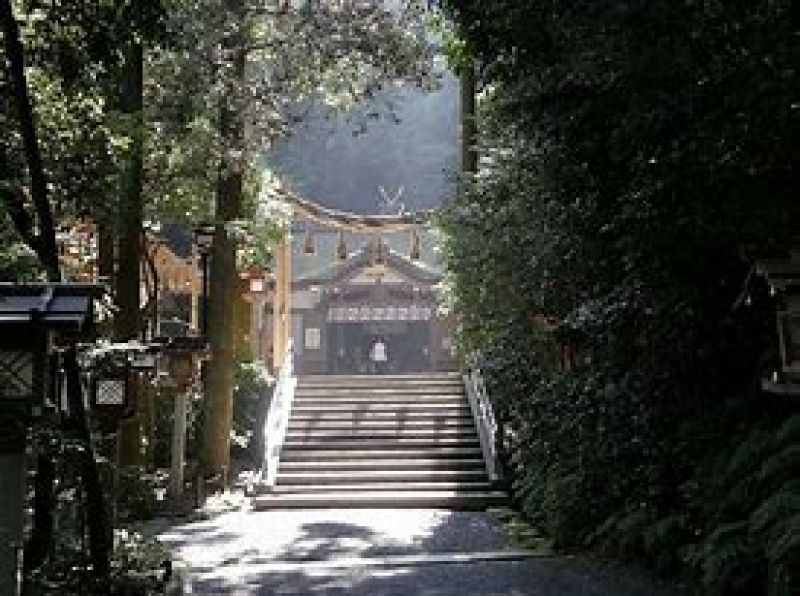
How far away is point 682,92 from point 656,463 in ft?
11.2

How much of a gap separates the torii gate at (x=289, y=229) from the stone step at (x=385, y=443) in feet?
15.8

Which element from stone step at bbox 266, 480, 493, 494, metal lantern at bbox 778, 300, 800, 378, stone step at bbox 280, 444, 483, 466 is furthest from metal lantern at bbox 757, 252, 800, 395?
stone step at bbox 280, 444, 483, 466

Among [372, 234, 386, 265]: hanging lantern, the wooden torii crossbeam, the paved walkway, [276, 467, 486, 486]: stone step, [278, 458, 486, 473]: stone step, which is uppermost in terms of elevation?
the wooden torii crossbeam

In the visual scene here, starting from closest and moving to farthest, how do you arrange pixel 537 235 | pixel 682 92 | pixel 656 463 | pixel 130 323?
pixel 682 92 < pixel 656 463 < pixel 537 235 < pixel 130 323

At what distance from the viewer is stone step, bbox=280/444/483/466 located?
15.8 meters

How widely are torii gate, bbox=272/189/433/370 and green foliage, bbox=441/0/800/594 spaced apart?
34.5 ft

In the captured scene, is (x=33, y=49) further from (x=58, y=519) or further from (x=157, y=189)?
(x=157, y=189)

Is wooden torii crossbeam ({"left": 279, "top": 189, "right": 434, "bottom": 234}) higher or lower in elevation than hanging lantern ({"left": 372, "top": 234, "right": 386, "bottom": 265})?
higher

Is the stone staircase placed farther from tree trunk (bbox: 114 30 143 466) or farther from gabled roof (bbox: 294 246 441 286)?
gabled roof (bbox: 294 246 441 286)

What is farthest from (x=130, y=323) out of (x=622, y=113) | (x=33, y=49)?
(x=622, y=113)

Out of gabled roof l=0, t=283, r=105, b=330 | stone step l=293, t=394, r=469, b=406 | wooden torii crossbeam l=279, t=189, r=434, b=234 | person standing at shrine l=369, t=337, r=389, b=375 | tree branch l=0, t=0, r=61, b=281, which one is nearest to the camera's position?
gabled roof l=0, t=283, r=105, b=330

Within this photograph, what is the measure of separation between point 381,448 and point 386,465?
852 millimetres

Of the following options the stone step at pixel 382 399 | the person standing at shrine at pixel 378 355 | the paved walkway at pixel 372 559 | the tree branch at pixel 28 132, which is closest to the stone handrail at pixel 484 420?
the stone step at pixel 382 399

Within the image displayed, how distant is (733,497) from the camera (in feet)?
22.6
